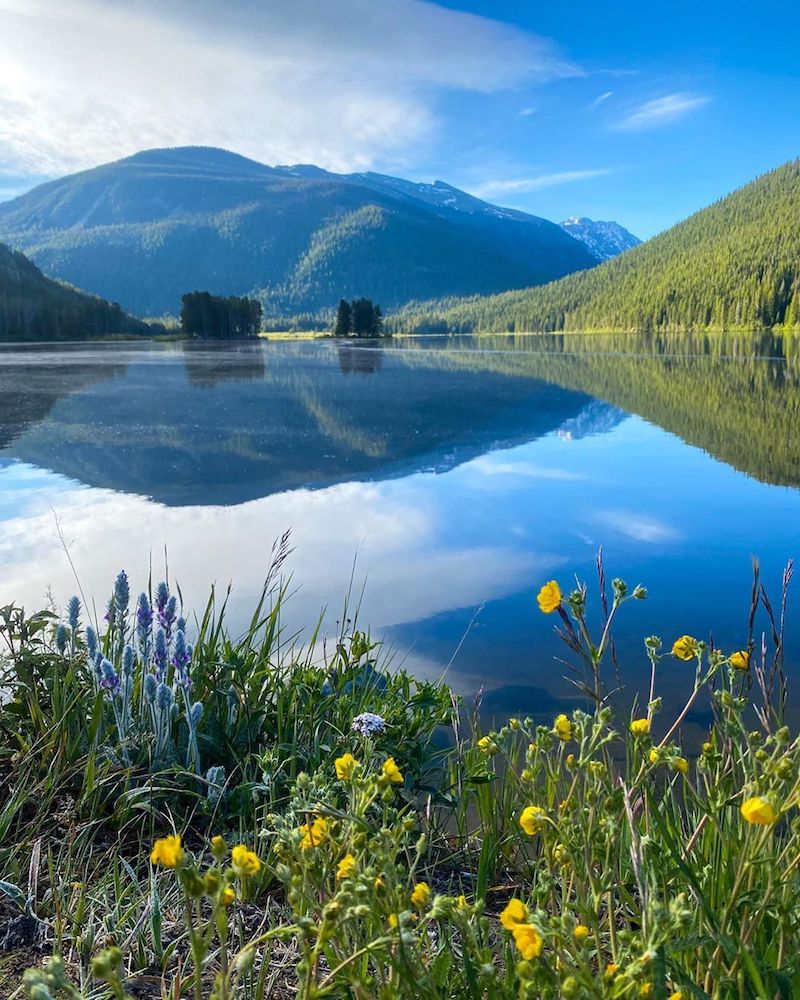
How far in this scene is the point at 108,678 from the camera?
8.90ft

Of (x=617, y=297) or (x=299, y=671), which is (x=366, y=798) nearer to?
(x=299, y=671)

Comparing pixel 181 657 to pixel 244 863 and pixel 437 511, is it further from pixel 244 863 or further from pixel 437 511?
pixel 437 511

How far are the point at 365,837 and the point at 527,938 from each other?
50 cm

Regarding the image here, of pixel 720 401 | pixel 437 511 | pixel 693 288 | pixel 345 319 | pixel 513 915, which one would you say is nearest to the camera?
pixel 513 915

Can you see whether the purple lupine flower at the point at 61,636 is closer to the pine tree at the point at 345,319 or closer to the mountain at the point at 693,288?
the pine tree at the point at 345,319

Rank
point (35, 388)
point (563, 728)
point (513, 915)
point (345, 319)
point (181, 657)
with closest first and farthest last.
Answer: point (513, 915), point (563, 728), point (181, 657), point (35, 388), point (345, 319)

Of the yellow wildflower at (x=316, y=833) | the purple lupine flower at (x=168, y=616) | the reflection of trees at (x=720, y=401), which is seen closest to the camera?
the yellow wildflower at (x=316, y=833)

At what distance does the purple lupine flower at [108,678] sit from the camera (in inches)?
105

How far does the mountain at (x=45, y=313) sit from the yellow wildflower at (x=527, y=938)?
94287mm

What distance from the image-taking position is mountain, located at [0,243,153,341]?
88438mm

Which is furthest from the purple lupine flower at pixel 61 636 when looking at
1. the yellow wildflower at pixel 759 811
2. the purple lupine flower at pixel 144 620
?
the yellow wildflower at pixel 759 811

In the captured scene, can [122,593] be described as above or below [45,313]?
below

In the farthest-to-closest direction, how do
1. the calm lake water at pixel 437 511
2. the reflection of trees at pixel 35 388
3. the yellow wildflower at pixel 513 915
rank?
the reflection of trees at pixel 35 388, the calm lake water at pixel 437 511, the yellow wildflower at pixel 513 915

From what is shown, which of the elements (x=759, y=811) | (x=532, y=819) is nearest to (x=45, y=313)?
(x=532, y=819)
